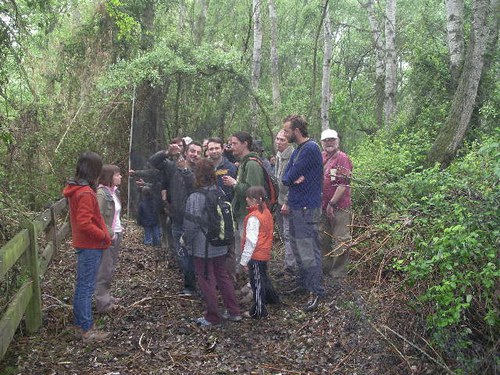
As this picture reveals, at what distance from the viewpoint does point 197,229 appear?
5309 mm

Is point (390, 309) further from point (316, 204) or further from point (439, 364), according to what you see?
point (316, 204)

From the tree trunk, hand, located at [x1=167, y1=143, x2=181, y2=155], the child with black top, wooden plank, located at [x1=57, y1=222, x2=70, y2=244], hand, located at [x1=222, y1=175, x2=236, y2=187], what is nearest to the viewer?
hand, located at [x1=222, y1=175, x2=236, y2=187]

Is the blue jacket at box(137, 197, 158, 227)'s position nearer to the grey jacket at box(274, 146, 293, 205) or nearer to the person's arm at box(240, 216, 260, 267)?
the grey jacket at box(274, 146, 293, 205)

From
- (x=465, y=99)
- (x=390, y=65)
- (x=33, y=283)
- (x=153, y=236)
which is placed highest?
(x=390, y=65)

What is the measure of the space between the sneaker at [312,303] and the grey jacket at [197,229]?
125 cm

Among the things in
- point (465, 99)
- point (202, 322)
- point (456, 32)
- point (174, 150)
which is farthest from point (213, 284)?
point (456, 32)

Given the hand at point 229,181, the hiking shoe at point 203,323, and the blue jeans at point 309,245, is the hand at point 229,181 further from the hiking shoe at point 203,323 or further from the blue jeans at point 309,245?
the hiking shoe at point 203,323

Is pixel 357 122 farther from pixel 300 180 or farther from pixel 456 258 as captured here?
pixel 456 258

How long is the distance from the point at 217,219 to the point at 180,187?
157 cm

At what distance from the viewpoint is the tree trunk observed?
7852 millimetres

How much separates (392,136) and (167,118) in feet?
17.3

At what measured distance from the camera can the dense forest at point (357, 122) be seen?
11.7ft

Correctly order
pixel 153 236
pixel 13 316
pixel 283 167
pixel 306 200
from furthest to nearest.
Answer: pixel 153 236
pixel 283 167
pixel 306 200
pixel 13 316

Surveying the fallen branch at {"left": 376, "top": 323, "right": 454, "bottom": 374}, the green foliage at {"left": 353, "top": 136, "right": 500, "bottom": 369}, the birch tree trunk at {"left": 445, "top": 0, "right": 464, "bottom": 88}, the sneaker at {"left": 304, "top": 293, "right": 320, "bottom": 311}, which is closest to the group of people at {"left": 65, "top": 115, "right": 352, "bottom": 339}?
the sneaker at {"left": 304, "top": 293, "right": 320, "bottom": 311}
